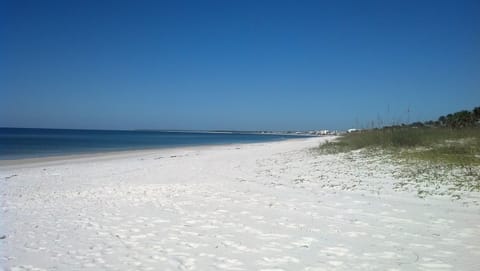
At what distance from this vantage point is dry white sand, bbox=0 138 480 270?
4.79 m

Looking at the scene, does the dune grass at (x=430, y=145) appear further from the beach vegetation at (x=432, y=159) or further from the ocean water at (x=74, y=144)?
the ocean water at (x=74, y=144)

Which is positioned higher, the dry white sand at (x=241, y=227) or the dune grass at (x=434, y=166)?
the dune grass at (x=434, y=166)

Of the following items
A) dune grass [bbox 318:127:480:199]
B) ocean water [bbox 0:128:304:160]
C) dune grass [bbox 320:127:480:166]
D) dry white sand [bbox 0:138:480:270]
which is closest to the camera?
dry white sand [bbox 0:138:480:270]

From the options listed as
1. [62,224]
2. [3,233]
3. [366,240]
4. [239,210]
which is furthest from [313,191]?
[3,233]

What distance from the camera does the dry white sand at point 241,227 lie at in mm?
4793

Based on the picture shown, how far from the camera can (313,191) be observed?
387 inches

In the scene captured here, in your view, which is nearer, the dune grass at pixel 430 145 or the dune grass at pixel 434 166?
the dune grass at pixel 434 166

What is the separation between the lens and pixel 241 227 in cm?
644

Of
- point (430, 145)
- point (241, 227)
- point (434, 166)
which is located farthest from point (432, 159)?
point (241, 227)

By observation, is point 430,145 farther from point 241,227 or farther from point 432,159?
point 241,227

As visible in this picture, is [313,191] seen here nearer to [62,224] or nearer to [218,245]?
[218,245]

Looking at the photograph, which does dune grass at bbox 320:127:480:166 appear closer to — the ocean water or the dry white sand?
the dry white sand

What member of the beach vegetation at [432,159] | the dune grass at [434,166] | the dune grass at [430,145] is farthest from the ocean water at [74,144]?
the dune grass at [434,166]

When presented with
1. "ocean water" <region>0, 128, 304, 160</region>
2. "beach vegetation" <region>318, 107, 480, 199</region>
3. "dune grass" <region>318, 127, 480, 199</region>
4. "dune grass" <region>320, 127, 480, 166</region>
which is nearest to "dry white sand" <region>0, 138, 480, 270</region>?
"dune grass" <region>318, 127, 480, 199</region>
